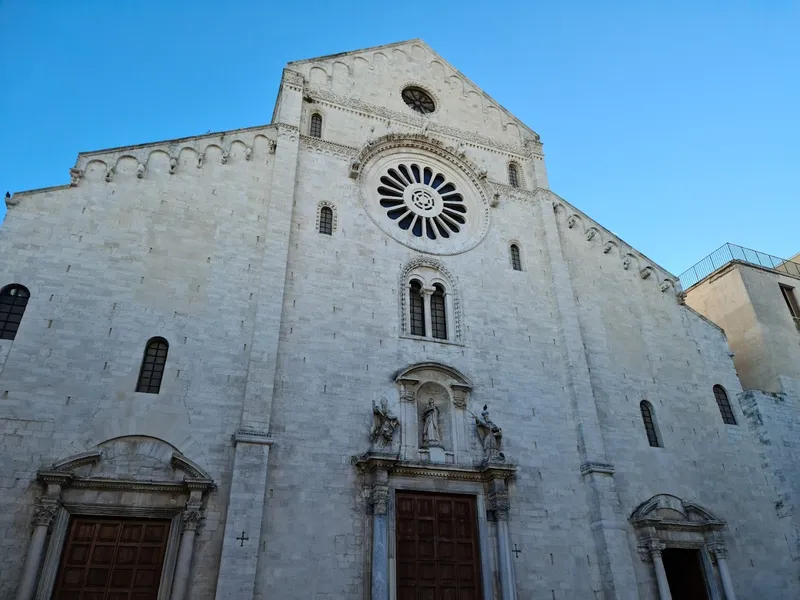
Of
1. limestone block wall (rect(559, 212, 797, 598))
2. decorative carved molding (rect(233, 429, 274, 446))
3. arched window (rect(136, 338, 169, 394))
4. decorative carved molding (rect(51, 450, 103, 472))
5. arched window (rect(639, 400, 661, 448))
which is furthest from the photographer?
arched window (rect(639, 400, 661, 448))

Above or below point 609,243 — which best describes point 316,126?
above

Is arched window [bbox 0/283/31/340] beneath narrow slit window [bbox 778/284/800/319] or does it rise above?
beneath

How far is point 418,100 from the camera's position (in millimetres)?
21859

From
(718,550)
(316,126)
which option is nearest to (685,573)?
(718,550)

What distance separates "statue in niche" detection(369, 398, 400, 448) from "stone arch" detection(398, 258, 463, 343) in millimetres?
2797

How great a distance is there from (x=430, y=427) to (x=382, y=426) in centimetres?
150

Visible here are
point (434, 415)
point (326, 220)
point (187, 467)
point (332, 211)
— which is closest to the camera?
point (187, 467)

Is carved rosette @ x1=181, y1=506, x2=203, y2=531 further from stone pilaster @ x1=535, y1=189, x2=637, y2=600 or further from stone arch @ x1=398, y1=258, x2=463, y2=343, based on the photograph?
stone pilaster @ x1=535, y1=189, x2=637, y2=600

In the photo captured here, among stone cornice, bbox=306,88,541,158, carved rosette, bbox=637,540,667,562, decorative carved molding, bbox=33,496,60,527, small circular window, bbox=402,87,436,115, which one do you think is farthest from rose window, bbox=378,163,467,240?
decorative carved molding, bbox=33,496,60,527

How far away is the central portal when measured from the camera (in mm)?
13352

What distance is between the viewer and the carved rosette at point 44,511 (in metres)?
11.0

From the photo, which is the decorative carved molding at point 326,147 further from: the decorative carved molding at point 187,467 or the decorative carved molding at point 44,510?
the decorative carved molding at point 44,510

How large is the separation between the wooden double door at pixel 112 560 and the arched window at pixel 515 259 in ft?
42.2

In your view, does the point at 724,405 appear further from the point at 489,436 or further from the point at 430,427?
the point at 430,427
